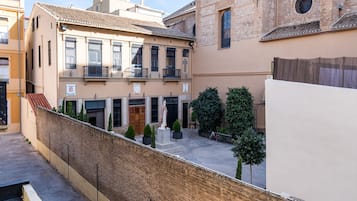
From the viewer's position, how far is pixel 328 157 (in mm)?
7102

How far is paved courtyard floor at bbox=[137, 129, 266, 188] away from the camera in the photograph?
38.6 feet

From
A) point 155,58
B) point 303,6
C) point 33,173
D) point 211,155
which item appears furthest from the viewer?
point 155,58

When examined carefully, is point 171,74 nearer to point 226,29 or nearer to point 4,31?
point 226,29

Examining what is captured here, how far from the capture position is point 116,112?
18.6 m

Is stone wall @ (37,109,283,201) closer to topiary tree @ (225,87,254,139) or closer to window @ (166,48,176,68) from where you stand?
topiary tree @ (225,87,254,139)

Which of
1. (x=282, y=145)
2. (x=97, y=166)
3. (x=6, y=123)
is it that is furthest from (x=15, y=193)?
(x=6, y=123)

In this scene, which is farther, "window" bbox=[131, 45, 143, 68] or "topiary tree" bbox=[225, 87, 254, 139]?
"window" bbox=[131, 45, 143, 68]

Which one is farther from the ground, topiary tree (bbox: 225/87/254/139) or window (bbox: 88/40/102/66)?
window (bbox: 88/40/102/66)

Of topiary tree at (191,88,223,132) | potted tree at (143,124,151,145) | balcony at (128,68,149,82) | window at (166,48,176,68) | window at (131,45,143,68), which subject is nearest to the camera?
potted tree at (143,124,151,145)

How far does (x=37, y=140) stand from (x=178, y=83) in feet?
34.9

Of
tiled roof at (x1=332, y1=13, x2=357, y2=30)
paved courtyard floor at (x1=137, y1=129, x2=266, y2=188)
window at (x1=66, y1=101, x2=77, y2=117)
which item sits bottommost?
paved courtyard floor at (x1=137, y1=129, x2=266, y2=188)

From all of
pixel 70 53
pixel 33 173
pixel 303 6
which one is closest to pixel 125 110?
pixel 70 53

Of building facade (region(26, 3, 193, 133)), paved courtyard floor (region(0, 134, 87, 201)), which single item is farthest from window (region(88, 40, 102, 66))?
paved courtyard floor (region(0, 134, 87, 201))

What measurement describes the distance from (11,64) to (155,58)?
33.8 ft
